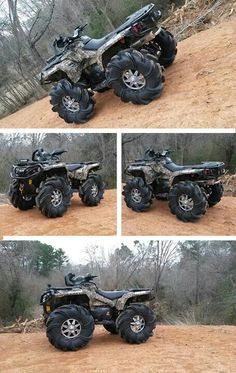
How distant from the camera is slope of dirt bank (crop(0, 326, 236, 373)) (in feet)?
25.4

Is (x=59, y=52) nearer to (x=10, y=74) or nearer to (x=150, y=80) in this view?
(x=150, y=80)

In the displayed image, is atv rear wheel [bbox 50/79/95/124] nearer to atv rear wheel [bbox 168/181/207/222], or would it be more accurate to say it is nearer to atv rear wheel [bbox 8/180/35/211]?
atv rear wheel [bbox 8/180/35/211]

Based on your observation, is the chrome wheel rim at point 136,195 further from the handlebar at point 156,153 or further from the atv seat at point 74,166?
the atv seat at point 74,166

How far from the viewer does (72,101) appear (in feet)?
32.1

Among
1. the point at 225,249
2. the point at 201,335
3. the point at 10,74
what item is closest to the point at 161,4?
the point at 10,74

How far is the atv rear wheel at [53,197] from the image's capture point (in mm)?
8609

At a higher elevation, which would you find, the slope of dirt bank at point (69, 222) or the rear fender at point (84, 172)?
the rear fender at point (84, 172)

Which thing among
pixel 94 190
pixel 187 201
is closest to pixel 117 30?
pixel 94 190

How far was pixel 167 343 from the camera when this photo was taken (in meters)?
9.59

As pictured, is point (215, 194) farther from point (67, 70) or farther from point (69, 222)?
point (67, 70)

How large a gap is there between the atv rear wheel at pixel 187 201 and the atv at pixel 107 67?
162 centimetres

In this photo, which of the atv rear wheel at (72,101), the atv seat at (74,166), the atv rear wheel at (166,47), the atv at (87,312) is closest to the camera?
the atv at (87,312)

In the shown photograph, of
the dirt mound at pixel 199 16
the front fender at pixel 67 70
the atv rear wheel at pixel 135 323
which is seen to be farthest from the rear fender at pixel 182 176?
the dirt mound at pixel 199 16

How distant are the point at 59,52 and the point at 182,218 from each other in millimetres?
3672
